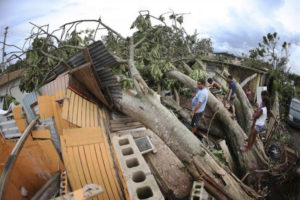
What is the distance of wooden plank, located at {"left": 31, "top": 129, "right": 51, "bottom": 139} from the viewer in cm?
316

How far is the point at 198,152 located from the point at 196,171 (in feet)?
1.06

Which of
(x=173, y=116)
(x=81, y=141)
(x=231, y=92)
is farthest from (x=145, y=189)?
(x=231, y=92)

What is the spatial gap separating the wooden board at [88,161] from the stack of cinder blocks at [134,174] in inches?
36.2

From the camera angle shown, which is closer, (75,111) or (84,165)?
(84,165)

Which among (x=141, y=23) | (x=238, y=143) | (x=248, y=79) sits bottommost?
(x=238, y=143)

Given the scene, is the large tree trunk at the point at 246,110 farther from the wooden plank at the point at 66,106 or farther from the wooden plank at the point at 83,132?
the wooden plank at the point at 66,106

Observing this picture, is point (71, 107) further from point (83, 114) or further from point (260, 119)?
point (260, 119)

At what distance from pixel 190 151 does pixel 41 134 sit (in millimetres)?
2523

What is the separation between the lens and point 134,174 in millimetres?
1989

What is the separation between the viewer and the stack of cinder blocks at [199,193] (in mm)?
3045

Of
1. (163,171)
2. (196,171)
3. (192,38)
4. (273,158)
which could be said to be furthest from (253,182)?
(192,38)

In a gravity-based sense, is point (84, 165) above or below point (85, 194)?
below

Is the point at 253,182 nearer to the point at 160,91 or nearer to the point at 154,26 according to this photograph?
the point at 160,91

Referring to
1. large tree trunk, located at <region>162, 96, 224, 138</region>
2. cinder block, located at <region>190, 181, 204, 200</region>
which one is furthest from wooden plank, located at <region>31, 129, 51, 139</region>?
large tree trunk, located at <region>162, 96, 224, 138</region>
